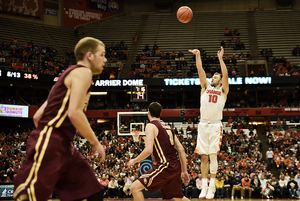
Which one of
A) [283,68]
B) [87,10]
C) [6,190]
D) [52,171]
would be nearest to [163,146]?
[52,171]

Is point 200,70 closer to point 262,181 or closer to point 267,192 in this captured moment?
point 267,192

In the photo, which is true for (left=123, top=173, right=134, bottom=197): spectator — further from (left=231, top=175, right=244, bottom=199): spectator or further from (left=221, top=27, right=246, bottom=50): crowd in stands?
(left=221, top=27, right=246, bottom=50): crowd in stands

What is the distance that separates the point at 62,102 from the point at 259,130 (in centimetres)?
3254

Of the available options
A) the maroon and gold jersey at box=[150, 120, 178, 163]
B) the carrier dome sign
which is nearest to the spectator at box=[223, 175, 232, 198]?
the maroon and gold jersey at box=[150, 120, 178, 163]

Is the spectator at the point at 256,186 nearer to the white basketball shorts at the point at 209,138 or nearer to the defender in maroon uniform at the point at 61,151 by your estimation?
the white basketball shorts at the point at 209,138

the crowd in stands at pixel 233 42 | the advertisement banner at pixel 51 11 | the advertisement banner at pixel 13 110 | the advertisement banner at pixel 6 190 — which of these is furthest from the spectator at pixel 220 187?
the advertisement banner at pixel 51 11

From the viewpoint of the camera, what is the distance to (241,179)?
18.2 m

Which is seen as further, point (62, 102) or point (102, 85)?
point (102, 85)

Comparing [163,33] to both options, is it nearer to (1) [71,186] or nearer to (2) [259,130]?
(2) [259,130]

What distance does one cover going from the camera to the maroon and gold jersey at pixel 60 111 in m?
3.36

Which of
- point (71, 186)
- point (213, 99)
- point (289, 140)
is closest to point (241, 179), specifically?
point (289, 140)

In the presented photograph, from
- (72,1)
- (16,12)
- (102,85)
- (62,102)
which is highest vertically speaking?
(72,1)

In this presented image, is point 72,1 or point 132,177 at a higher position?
point 72,1

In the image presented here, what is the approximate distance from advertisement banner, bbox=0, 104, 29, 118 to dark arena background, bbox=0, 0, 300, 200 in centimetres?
9
